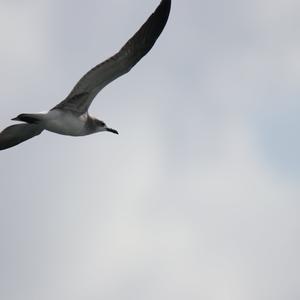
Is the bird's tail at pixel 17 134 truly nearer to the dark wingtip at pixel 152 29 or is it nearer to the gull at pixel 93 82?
the gull at pixel 93 82

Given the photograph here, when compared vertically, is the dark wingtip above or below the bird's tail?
above

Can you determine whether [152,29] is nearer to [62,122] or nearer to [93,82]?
[93,82]

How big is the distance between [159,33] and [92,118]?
11.7 feet

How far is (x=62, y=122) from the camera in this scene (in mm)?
30203

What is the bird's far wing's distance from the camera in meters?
29.0

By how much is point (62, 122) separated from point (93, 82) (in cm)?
159

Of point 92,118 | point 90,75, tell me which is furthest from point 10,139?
point 90,75

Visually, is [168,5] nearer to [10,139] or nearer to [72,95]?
[72,95]

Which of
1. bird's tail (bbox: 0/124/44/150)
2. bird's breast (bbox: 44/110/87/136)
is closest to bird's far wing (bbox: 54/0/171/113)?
bird's breast (bbox: 44/110/87/136)

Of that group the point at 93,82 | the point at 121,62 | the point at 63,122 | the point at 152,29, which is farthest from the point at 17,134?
the point at 152,29

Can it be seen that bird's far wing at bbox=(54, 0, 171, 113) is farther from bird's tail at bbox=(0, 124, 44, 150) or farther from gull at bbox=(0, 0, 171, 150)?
bird's tail at bbox=(0, 124, 44, 150)

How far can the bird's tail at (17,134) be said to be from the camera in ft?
107

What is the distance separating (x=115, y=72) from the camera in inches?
1147

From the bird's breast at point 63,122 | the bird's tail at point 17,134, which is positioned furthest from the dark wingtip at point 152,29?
the bird's tail at point 17,134
